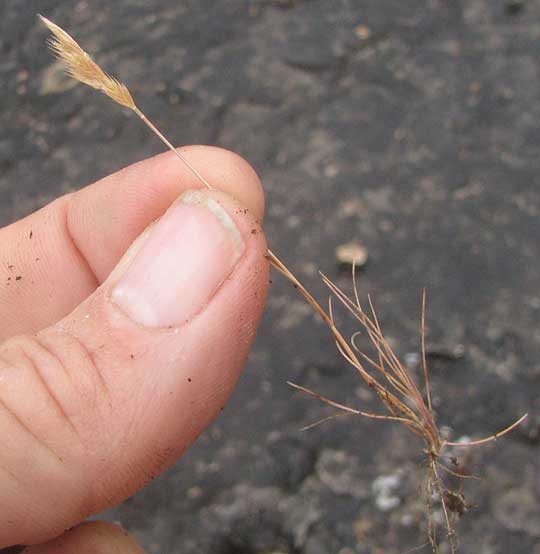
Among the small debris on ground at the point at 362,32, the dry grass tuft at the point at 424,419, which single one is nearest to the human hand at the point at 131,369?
the dry grass tuft at the point at 424,419

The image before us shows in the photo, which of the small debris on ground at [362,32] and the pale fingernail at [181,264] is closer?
the pale fingernail at [181,264]

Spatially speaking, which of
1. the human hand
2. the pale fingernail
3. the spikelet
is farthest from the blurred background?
the spikelet

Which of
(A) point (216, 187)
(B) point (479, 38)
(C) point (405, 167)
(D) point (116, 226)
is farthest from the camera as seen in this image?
(B) point (479, 38)

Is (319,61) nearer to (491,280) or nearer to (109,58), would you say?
(109,58)

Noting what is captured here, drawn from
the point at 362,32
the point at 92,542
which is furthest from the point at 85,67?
the point at 362,32

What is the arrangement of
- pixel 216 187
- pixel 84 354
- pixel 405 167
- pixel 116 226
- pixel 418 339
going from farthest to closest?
pixel 405 167
pixel 418 339
pixel 116 226
pixel 216 187
pixel 84 354

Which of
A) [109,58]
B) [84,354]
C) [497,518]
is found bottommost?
[497,518]

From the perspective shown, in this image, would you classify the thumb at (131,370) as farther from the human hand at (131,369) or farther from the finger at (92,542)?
the finger at (92,542)

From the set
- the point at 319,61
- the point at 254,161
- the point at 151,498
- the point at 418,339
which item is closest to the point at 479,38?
the point at 319,61

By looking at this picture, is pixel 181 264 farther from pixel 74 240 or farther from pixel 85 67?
pixel 74 240
